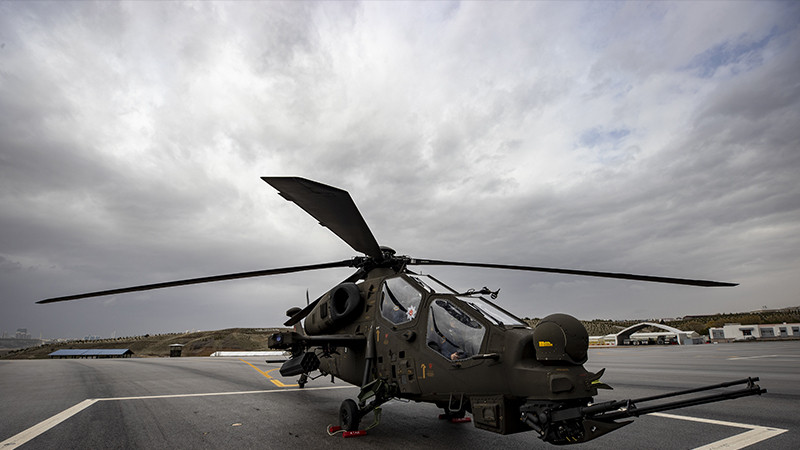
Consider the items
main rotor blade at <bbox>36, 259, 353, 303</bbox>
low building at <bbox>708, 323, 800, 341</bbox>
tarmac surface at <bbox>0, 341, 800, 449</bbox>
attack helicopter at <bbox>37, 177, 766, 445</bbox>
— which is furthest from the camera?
low building at <bbox>708, 323, 800, 341</bbox>

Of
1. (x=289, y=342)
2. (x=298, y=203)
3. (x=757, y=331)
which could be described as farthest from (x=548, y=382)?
(x=757, y=331)

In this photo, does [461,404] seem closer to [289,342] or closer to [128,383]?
[289,342]

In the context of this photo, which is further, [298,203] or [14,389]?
[14,389]

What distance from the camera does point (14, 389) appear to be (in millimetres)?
13016

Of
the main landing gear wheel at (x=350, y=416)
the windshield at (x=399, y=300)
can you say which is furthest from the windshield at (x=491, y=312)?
the main landing gear wheel at (x=350, y=416)

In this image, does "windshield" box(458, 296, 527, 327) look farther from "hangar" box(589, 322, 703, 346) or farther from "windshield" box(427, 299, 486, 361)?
"hangar" box(589, 322, 703, 346)

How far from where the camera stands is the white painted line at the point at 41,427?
6.46m

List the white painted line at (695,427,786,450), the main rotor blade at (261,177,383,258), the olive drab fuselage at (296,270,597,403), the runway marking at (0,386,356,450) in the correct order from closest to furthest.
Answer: the olive drab fuselage at (296,270,597,403), the white painted line at (695,427,786,450), the main rotor blade at (261,177,383,258), the runway marking at (0,386,356,450)

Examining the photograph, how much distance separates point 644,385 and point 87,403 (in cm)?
1541

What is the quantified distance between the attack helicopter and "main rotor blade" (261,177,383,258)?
0.06 feet

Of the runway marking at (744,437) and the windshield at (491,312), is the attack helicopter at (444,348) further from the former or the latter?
the runway marking at (744,437)

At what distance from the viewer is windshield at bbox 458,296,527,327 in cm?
581

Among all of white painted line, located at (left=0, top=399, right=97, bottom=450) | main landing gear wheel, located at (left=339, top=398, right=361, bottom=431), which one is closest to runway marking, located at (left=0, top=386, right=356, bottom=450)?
white painted line, located at (left=0, top=399, right=97, bottom=450)

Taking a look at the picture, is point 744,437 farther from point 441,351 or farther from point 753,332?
point 753,332
